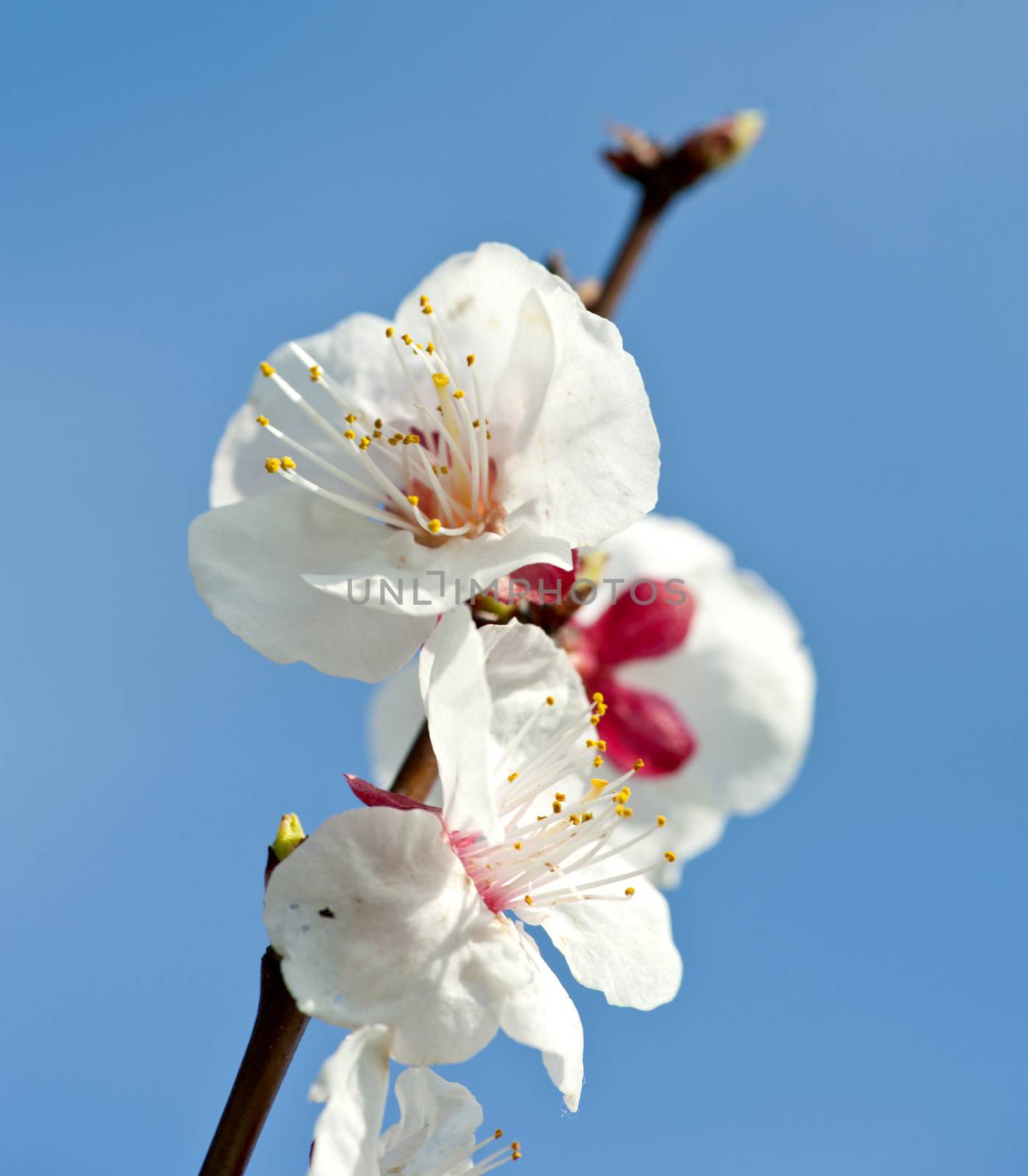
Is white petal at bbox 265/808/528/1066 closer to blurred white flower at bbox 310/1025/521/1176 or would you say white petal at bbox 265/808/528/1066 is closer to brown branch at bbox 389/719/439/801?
blurred white flower at bbox 310/1025/521/1176

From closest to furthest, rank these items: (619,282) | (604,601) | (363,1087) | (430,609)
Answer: (363,1087) → (430,609) → (619,282) → (604,601)

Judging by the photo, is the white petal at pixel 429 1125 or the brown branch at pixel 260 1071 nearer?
the brown branch at pixel 260 1071

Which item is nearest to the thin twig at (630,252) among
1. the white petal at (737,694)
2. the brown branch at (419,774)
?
the white petal at (737,694)

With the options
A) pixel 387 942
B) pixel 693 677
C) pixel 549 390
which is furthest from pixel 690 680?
pixel 387 942

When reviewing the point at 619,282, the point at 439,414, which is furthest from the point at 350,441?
the point at 619,282

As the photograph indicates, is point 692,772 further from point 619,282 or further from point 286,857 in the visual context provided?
point 286,857

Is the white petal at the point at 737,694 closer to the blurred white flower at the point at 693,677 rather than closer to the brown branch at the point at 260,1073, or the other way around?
the blurred white flower at the point at 693,677
